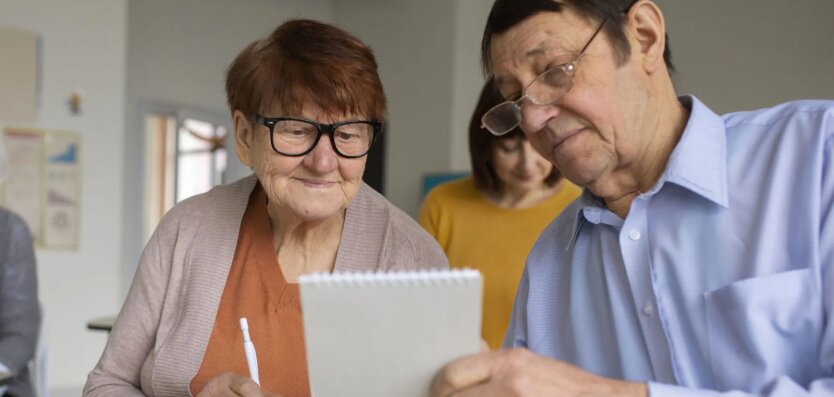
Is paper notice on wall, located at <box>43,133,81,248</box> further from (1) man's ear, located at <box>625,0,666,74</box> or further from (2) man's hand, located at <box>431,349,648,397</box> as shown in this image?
(2) man's hand, located at <box>431,349,648,397</box>

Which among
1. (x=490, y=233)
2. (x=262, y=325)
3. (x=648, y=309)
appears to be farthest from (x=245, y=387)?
(x=490, y=233)

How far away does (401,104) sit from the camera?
29.8ft

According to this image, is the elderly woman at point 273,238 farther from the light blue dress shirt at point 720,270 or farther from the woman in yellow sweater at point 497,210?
the woman in yellow sweater at point 497,210

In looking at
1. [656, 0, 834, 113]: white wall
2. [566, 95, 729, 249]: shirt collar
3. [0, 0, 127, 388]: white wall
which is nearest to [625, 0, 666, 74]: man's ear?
[566, 95, 729, 249]: shirt collar

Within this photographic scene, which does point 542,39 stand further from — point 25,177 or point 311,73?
point 25,177

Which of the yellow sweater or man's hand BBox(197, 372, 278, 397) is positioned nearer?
man's hand BBox(197, 372, 278, 397)

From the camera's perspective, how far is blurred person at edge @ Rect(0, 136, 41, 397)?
3373 mm

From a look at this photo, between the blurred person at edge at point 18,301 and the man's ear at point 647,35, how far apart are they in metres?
2.79

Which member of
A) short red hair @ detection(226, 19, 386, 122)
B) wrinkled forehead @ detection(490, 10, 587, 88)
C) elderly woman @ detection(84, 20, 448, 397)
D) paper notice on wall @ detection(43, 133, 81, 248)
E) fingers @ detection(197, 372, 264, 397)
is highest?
wrinkled forehead @ detection(490, 10, 587, 88)

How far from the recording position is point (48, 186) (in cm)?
633

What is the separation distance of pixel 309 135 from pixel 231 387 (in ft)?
1.63

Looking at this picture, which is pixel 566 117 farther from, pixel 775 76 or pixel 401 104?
pixel 401 104

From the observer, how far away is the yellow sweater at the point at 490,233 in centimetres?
269

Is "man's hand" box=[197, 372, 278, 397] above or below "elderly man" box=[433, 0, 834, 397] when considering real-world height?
below
